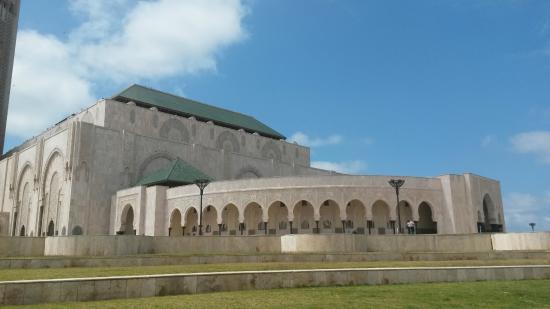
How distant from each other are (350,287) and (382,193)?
77.7ft

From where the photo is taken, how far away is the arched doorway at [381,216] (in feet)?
111

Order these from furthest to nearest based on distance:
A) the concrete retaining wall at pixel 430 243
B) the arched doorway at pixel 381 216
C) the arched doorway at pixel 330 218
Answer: the arched doorway at pixel 330 218 < the arched doorway at pixel 381 216 < the concrete retaining wall at pixel 430 243

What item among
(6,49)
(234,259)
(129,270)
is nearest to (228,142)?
(6,49)

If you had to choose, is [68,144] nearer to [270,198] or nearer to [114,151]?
[114,151]

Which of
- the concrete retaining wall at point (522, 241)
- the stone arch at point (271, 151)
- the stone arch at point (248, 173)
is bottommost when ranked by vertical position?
the concrete retaining wall at point (522, 241)

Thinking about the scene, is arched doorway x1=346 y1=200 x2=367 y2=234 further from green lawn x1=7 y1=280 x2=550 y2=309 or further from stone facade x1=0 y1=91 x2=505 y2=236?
green lawn x1=7 y1=280 x2=550 y2=309

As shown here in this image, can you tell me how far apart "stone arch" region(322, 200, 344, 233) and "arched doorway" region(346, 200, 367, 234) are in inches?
28.5

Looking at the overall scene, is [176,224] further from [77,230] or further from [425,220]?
[425,220]

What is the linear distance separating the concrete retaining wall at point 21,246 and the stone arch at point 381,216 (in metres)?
22.1

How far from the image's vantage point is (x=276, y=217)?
3556 centimetres

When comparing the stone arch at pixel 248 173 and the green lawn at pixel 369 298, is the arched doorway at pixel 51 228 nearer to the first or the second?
the stone arch at pixel 248 173

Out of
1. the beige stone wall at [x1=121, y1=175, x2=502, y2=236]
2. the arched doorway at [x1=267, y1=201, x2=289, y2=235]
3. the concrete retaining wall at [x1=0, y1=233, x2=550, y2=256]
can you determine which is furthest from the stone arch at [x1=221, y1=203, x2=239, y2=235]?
the concrete retaining wall at [x1=0, y1=233, x2=550, y2=256]

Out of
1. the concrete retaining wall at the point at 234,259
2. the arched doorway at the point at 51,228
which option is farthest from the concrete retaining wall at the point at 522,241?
the arched doorway at the point at 51,228

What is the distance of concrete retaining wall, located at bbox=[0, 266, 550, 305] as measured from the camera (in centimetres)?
818
